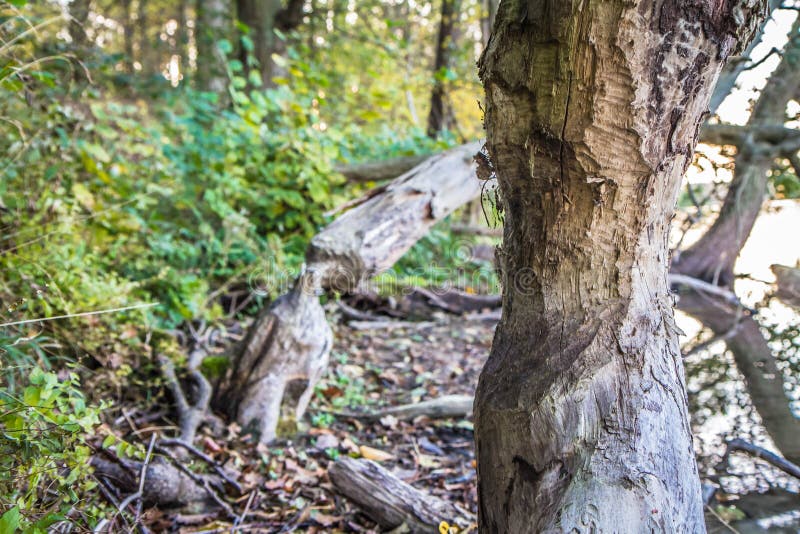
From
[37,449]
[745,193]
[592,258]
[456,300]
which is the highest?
[592,258]

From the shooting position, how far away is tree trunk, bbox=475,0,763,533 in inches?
44.6

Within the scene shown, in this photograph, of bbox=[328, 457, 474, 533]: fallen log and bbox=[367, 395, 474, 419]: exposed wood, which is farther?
bbox=[367, 395, 474, 419]: exposed wood

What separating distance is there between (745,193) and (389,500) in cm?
405

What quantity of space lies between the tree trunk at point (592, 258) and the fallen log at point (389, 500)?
0.66 m

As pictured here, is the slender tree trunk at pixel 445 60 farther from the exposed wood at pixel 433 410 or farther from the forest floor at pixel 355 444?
the exposed wood at pixel 433 410

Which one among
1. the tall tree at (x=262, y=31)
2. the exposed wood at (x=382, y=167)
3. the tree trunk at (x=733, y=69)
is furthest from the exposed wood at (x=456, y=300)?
the tall tree at (x=262, y=31)

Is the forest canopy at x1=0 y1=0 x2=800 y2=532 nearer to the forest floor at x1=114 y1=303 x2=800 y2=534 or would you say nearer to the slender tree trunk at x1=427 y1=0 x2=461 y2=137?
the forest floor at x1=114 y1=303 x2=800 y2=534

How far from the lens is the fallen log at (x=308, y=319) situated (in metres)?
2.85

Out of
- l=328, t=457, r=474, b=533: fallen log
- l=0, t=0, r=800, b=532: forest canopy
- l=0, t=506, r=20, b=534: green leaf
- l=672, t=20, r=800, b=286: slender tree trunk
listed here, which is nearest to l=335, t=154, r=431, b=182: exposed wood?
l=0, t=0, r=800, b=532: forest canopy

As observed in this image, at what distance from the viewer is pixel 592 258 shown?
134cm

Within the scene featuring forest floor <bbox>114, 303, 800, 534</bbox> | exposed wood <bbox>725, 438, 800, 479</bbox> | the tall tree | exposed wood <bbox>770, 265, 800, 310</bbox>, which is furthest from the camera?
the tall tree

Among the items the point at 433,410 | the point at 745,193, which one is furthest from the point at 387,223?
the point at 745,193

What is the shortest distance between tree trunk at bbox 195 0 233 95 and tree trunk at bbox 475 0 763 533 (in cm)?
603

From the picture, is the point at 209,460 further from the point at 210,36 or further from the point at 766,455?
the point at 210,36
